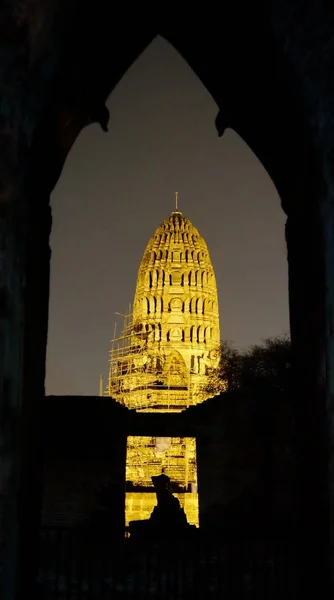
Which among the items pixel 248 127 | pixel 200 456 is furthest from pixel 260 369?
pixel 248 127

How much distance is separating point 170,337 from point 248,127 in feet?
195

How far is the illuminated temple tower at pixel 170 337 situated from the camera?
54.8m

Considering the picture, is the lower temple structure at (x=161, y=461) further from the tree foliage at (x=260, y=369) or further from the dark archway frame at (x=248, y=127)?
the dark archway frame at (x=248, y=127)

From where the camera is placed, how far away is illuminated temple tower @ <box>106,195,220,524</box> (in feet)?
180

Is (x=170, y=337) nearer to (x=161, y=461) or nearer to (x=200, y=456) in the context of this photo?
(x=161, y=461)

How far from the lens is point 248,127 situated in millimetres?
7023

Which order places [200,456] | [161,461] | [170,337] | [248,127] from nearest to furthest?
[248,127], [200,456], [161,461], [170,337]

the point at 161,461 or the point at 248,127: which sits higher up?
the point at 248,127

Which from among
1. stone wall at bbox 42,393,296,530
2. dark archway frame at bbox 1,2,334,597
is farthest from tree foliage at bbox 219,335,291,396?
dark archway frame at bbox 1,2,334,597

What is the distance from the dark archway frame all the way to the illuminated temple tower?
43743mm

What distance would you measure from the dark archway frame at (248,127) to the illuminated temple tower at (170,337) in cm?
4374

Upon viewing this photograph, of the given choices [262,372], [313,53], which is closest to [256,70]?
[313,53]

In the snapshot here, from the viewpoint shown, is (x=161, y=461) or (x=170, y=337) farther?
(x=170, y=337)

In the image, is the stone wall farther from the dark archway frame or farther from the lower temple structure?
the lower temple structure
